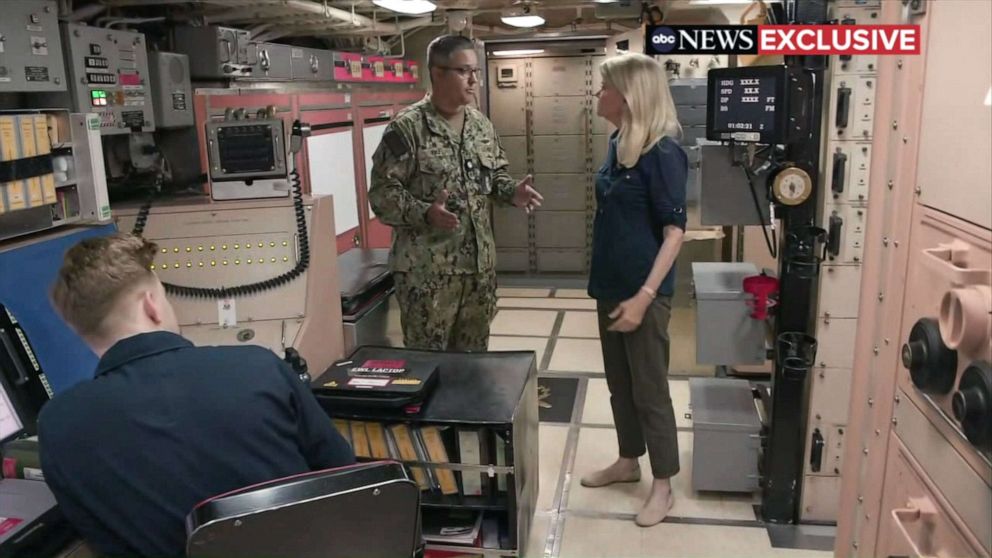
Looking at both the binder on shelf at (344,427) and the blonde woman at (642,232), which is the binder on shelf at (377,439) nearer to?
the binder on shelf at (344,427)

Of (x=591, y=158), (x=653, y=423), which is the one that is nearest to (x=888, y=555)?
(x=653, y=423)

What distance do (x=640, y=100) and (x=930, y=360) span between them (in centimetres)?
176

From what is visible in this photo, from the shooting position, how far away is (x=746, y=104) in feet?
8.27

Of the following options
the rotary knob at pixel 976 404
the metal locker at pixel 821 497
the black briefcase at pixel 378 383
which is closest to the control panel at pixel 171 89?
the black briefcase at pixel 378 383

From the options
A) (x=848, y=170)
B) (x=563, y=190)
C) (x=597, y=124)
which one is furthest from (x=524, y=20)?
(x=848, y=170)

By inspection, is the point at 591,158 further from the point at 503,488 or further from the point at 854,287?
the point at 503,488

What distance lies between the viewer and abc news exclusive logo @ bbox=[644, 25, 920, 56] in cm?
197

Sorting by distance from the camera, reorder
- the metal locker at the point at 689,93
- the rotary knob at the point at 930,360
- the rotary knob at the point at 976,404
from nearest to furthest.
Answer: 1. the rotary knob at the point at 976,404
2. the rotary knob at the point at 930,360
3. the metal locker at the point at 689,93

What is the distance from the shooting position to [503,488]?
2.32m

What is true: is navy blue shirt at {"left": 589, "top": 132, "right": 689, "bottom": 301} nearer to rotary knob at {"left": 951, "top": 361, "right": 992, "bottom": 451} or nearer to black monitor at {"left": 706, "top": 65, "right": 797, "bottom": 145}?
black monitor at {"left": 706, "top": 65, "right": 797, "bottom": 145}

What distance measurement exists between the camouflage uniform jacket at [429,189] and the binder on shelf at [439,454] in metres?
0.82

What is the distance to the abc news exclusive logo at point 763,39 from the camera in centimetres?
197

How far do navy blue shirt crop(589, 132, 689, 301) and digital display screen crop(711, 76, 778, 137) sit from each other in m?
0.20

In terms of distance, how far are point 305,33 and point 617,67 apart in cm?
310
